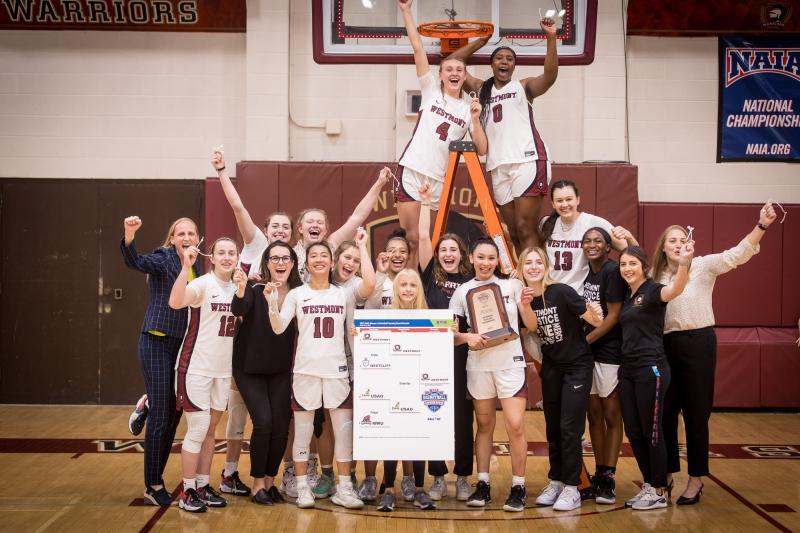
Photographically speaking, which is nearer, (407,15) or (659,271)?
(659,271)

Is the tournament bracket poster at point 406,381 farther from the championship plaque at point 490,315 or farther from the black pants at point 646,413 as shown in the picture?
the black pants at point 646,413

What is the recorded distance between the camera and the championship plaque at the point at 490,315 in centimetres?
532

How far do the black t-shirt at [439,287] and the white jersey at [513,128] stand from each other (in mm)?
948

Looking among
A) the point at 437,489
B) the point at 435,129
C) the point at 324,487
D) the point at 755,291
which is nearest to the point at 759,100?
the point at 755,291

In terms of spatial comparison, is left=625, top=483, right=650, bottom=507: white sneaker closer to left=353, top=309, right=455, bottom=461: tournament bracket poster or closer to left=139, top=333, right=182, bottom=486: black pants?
left=353, top=309, right=455, bottom=461: tournament bracket poster

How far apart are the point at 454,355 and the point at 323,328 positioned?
0.86m

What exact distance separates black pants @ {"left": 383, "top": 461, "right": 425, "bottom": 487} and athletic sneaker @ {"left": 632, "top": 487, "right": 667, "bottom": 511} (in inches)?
52.5

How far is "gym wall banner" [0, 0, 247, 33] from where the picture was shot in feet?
31.4

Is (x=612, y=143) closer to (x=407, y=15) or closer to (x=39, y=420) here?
(x=407, y=15)

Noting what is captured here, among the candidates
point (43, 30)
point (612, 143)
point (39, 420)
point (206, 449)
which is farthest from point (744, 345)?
point (43, 30)

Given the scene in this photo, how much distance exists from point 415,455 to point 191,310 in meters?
1.65

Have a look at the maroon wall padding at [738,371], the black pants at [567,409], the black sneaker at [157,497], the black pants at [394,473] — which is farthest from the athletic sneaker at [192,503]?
the maroon wall padding at [738,371]

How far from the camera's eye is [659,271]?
561 centimetres

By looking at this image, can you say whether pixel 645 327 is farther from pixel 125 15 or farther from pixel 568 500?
pixel 125 15
